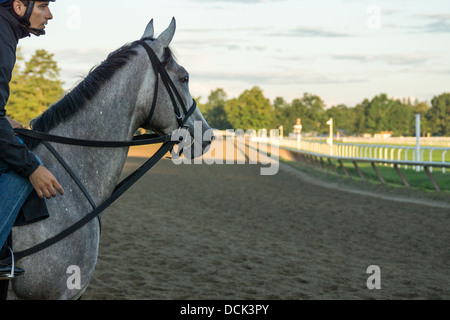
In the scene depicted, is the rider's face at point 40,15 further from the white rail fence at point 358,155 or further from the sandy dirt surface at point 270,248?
the white rail fence at point 358,155

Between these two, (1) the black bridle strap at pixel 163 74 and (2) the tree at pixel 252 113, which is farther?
(2) the tree at pixel 252 113

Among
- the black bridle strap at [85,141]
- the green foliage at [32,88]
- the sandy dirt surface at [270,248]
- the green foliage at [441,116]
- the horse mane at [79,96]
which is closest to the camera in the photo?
the black bridle strap at [85,141]

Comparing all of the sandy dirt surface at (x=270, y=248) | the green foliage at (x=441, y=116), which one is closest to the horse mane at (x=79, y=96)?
the sandy dirt surface at (x=270, y=248)

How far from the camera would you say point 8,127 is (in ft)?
7.25

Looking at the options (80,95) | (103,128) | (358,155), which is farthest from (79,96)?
(358,155)

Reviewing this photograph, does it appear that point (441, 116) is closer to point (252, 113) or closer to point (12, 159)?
point (252, 113)

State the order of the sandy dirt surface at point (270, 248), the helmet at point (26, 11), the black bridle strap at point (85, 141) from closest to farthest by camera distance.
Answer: the helmet at point (26, 11), the black bridle strap at point (85, 141), the sandy dirt surface at point (270, 248)

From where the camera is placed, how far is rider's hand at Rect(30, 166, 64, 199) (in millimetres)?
2279

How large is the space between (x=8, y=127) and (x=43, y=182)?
0.26 m

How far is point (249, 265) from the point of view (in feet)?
21.3

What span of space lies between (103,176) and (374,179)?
15142 millimetres

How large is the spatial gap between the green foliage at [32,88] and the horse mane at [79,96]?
6188 centimetres

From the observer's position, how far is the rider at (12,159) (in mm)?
2203

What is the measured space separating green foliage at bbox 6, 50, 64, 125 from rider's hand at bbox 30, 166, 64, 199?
204ft
